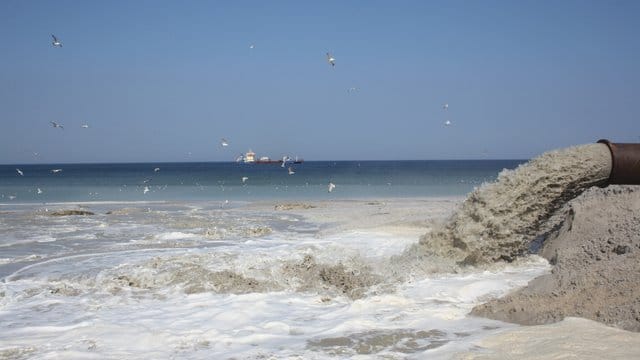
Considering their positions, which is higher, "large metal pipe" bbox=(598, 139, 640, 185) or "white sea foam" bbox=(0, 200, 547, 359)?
"large metal pipe" bbox=(598, 139, 640, 185)

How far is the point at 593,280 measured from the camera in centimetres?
580

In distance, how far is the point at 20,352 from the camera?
16.9 ft

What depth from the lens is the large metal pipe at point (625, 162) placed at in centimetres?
733

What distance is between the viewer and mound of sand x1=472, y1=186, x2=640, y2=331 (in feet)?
17.2

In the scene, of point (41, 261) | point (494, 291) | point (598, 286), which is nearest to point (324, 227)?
point (41, 261)

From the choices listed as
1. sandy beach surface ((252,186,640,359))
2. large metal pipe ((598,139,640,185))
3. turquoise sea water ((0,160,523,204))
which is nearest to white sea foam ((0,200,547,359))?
sandy beach surface ((252,186,640,359))

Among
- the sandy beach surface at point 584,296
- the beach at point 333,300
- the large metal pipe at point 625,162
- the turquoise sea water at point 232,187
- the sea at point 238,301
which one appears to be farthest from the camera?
the turquoise sea water at point 232,187

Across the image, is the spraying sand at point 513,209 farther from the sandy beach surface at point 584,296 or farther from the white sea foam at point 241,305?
the sandy beach surface at point 584,296

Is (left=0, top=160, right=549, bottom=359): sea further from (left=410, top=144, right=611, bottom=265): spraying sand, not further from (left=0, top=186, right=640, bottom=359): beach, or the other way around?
(left=410, top=144, right=611, bottom=265): spraying sand

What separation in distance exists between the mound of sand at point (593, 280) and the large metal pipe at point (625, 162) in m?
0.50

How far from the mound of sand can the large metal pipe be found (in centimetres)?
50

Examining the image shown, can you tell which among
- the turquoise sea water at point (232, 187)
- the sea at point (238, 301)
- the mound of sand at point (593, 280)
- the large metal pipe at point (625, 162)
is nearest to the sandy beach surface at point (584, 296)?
the mound of sand at point (593, 280)

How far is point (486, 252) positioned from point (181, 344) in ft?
15.5

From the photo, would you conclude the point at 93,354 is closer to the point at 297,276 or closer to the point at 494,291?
the point at 297,276
